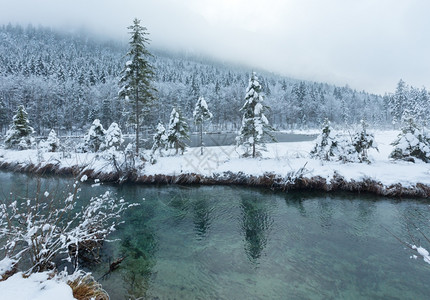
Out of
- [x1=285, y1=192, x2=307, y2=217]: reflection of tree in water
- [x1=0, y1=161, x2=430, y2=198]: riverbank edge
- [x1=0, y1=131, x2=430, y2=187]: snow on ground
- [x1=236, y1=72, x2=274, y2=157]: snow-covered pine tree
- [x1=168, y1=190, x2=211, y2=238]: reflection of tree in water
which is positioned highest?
[x1=236, y1=72, x2=274, y2=157]: snow-covered pine tree

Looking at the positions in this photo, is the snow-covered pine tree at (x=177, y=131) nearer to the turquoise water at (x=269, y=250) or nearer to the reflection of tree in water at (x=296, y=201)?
the turquoise water at (x=269, y=250)

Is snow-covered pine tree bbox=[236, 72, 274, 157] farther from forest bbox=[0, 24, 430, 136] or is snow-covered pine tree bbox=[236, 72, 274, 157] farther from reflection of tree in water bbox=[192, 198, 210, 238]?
forest bbox=[0, 24, 430, 136]

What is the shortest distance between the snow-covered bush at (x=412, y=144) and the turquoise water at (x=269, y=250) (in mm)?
6007

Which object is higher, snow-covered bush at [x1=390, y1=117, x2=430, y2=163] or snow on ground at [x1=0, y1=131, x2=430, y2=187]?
snow-covered bush at [x1=390, y1=117, x2=430, y2=163]

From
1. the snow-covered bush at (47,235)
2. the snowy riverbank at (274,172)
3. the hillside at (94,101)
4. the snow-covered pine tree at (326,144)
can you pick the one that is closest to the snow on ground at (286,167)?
the snowy riverbank at (274,172)

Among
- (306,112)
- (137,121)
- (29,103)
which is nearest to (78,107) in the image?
(29,103)

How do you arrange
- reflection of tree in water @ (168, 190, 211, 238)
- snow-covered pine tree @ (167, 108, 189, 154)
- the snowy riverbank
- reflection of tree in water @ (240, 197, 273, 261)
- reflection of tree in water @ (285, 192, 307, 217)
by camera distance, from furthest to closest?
snow-covered pine tree @ (167, 108, 189, 154)
the snowy riverbank
reflection of tree in water @ (285, 192, 307, 217)
reflection of tree in water @ (168, 190, 211, 238)
reflection of tree in water @ (240, 197, 273, 261)

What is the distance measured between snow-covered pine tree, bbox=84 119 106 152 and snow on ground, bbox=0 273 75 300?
25762mm

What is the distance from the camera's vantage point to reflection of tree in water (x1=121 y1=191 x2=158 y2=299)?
6355 millimetres

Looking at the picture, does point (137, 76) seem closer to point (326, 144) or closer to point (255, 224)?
point (255, 224)

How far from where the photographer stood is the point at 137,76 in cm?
2203

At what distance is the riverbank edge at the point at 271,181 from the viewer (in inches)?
549

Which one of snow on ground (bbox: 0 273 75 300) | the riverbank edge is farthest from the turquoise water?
snow on ground (bbox: 0 273 75 300)

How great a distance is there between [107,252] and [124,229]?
6.90 ft
